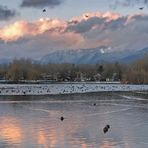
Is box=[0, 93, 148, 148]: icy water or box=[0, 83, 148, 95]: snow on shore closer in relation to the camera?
box=[0, 93, 148, 148]: icy water

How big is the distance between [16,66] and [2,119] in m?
157

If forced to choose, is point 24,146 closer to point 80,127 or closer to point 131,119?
point 80,127

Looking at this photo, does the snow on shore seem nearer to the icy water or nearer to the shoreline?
the shoreline

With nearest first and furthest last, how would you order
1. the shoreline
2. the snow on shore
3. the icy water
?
1. the icy water
2. the shoreline
3. the snow on shore

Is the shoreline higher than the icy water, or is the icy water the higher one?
the shoreline

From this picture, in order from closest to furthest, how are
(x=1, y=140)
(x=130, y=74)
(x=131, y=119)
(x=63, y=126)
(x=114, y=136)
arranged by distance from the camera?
(x=1, y=140) → (x=114, y=136) → (x=63, y=126) → (x=131, y=119) → (x=130, y=74)

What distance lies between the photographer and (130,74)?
496 ft

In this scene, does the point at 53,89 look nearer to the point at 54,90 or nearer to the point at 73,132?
the point at 54,90

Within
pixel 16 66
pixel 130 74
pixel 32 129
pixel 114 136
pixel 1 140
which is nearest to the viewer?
pixel 1 140

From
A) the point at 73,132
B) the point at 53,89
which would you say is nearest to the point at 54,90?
the point at 53,89

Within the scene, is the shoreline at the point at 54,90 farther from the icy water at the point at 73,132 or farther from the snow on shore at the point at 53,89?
the icy water at the point at 73,132

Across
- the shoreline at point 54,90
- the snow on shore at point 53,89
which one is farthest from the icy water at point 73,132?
the snow on shore at point 53,89

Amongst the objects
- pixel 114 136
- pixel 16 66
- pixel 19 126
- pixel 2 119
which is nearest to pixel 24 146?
pixel 114 136

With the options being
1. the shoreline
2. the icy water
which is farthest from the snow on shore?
the icy water
